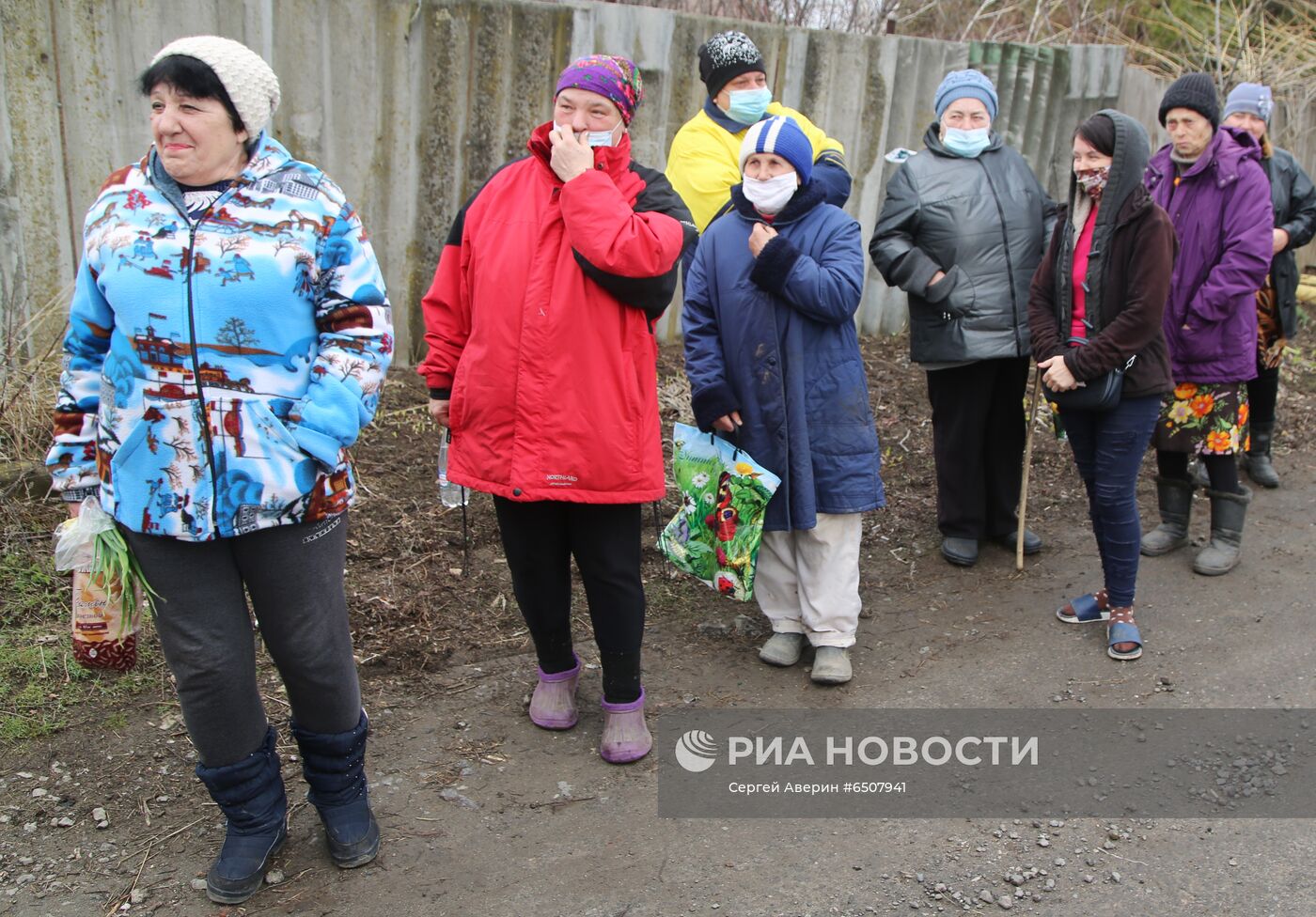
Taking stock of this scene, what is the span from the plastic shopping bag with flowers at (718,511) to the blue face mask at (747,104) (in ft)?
5.09

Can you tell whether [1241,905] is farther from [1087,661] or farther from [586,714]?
[586,714]

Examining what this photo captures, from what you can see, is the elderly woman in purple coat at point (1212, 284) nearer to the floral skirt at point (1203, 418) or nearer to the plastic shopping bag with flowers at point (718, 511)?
the floral skirt at point (1203, 418)

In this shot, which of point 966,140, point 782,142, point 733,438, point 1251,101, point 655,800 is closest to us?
point 655,800

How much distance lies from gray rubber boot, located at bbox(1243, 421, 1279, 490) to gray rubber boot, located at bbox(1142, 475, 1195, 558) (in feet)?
3.98

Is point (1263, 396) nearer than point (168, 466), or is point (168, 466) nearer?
point (168, 466)

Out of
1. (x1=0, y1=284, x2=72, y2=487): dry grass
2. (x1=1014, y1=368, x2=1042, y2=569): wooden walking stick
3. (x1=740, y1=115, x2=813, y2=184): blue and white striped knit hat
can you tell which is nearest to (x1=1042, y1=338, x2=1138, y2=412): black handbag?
(x1=1014, y1=368, x2=1042, y2=569): wooden walking stick

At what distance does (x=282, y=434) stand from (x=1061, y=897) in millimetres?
2322

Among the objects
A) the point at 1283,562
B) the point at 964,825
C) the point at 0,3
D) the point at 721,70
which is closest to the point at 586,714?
the point at 964,825

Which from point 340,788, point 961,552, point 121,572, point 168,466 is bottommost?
point 961,552

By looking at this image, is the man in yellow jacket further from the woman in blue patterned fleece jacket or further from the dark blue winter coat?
the woman in blue patterned fleece jacket

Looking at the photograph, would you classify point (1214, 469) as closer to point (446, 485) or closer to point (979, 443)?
point (979, 443)

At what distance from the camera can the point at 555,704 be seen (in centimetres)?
383

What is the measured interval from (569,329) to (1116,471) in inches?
90.0

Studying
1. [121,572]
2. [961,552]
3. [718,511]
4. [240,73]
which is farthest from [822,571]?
[240,73]
